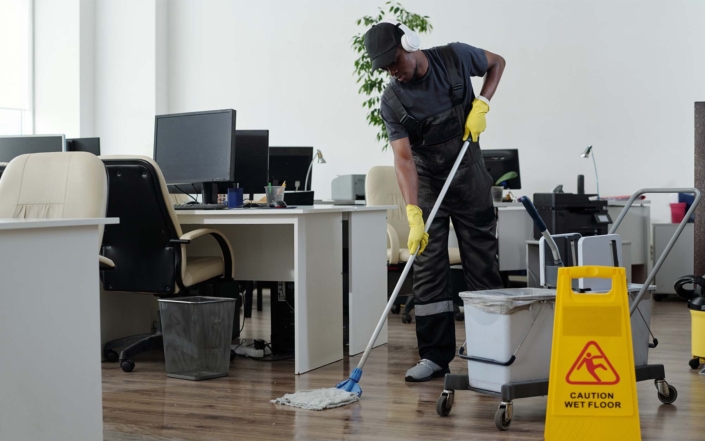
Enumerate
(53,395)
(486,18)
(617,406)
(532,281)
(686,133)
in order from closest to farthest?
(53,395) < (617,406) < (532,281) < (686,133) < (486,18)

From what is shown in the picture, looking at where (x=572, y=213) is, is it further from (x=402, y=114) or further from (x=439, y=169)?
(x=402, y=114)

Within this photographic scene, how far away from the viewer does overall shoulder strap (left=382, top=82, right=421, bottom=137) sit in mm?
2965

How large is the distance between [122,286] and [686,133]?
15.6 ft

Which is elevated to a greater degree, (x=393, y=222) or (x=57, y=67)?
(x=57, y=67)

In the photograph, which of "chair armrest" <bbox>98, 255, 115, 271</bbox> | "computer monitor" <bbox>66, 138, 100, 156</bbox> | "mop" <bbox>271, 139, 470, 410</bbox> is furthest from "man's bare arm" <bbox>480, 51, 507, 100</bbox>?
"computer monitor" <bbox>66, 138, 100, 156</bbox>

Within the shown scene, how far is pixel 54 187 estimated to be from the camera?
9.91ft

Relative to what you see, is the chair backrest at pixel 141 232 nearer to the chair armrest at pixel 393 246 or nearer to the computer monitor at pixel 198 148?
the computer monitor at pixel 198 148

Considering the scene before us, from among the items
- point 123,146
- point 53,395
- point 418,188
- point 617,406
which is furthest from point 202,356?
point 123,146

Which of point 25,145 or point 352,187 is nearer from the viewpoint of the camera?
point 25,145

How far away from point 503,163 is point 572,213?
2.48ft

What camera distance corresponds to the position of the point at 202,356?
128 inches

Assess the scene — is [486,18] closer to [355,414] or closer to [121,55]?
[121,55]

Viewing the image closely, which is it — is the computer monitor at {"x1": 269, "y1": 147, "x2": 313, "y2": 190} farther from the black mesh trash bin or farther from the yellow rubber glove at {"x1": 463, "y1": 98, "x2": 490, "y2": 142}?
the yellow rubber glove at {"x1": 463, "y1": 98, "x2": 490, "y2": 142}

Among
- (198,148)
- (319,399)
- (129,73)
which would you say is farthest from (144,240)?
(129,73)
